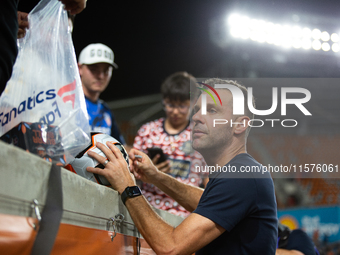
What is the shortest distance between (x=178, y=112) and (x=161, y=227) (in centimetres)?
136

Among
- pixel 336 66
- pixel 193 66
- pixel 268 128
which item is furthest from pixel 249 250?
pixel 268 128

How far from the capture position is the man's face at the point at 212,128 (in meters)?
1.56

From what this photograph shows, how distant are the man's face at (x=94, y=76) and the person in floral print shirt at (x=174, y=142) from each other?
48cm

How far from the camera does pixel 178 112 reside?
8.10 feet

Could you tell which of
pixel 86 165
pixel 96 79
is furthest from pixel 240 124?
pixel 96 79

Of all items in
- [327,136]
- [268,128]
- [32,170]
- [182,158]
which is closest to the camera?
[32,170]

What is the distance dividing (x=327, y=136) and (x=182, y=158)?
358 inches

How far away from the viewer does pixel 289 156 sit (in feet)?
31.7

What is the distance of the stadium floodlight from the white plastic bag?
4802 mm

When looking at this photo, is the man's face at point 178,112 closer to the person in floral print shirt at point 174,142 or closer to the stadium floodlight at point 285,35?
the person in floral print shirt at point 174,142

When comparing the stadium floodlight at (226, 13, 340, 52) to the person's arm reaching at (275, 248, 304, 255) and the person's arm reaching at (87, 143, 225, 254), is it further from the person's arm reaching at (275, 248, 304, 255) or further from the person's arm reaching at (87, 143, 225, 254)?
the person's arm reaching at (87, 143, 225, 254)

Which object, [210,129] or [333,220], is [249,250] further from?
[333,220]

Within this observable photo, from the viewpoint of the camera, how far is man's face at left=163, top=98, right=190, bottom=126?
8.12 feet

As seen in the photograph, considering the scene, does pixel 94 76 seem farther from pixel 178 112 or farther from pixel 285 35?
pixel 285 35
